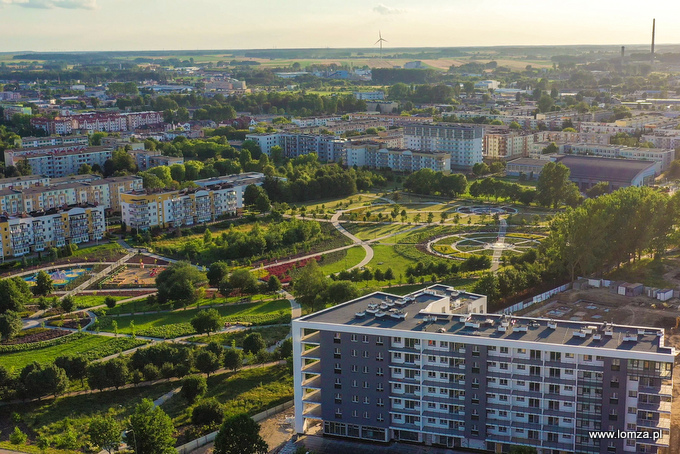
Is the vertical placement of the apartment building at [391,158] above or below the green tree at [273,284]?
above

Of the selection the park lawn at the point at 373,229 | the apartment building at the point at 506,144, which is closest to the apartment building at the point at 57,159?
the park lawn at the point at 373,229

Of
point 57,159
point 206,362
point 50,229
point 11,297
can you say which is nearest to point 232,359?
point 206,362

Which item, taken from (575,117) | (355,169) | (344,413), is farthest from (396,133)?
(344,413)

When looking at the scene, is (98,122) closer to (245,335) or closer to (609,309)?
(245,335)

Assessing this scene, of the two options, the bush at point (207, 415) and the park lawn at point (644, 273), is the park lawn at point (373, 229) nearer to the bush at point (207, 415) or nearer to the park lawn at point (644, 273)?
the park lawn at point (644, 273)

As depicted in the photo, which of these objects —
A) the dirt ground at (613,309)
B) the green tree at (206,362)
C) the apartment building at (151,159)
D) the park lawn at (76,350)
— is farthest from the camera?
the apartment building at (151,159)

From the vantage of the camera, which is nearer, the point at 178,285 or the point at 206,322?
the point at 206,322
